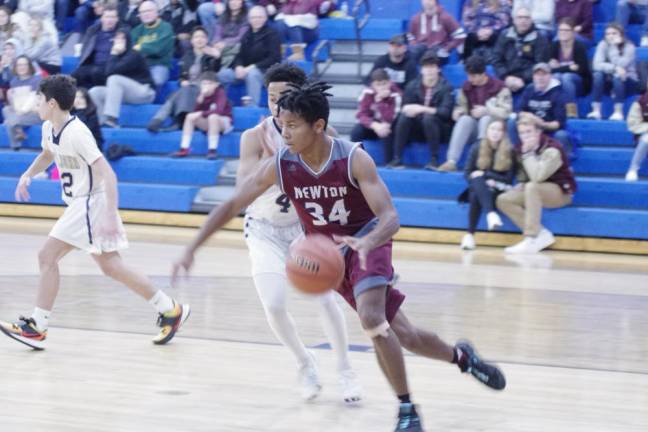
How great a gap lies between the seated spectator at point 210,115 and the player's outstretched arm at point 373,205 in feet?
29.0

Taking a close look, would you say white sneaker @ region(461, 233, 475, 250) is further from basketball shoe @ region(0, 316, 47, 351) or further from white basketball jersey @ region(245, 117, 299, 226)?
white basketball jersey @ region(245, 117, 299, 226)

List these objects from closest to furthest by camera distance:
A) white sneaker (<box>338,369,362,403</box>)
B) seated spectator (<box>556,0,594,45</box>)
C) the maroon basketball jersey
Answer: the maroon basketball jersey, white sneaker (<box>338,369,362,403</box>), seated spectator (<box>556,0,594,45</box>)

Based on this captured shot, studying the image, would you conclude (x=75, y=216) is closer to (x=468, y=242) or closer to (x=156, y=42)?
(x=468, y=242)

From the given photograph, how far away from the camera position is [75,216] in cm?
636

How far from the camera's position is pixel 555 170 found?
1112 centimetres

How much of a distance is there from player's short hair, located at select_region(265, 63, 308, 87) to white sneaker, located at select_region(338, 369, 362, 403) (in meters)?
1.43

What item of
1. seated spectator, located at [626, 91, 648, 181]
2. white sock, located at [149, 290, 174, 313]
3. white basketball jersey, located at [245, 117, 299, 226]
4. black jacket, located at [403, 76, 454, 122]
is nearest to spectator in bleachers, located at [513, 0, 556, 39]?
black jacket, located at [403, 76, 454, 122]

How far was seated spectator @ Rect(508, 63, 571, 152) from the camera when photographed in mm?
11625

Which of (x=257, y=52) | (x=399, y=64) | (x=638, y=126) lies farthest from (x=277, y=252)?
(x=257, y=52)

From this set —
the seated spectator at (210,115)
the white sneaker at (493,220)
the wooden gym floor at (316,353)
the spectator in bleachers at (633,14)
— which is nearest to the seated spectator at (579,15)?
the spectator in bleachers at (633,14)

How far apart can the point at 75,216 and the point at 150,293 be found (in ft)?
2.16

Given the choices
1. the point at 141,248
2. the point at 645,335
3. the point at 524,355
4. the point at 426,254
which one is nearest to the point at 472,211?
the point at 426,254

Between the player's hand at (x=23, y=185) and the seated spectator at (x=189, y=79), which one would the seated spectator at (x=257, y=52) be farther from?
the player's hand at (x=23, y=185)

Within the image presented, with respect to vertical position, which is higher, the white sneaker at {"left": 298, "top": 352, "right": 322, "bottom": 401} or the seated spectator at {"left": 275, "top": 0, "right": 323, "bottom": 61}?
the white sneaker at {"left": 298, "top": 352, "right": 322, "bottom": 401}
